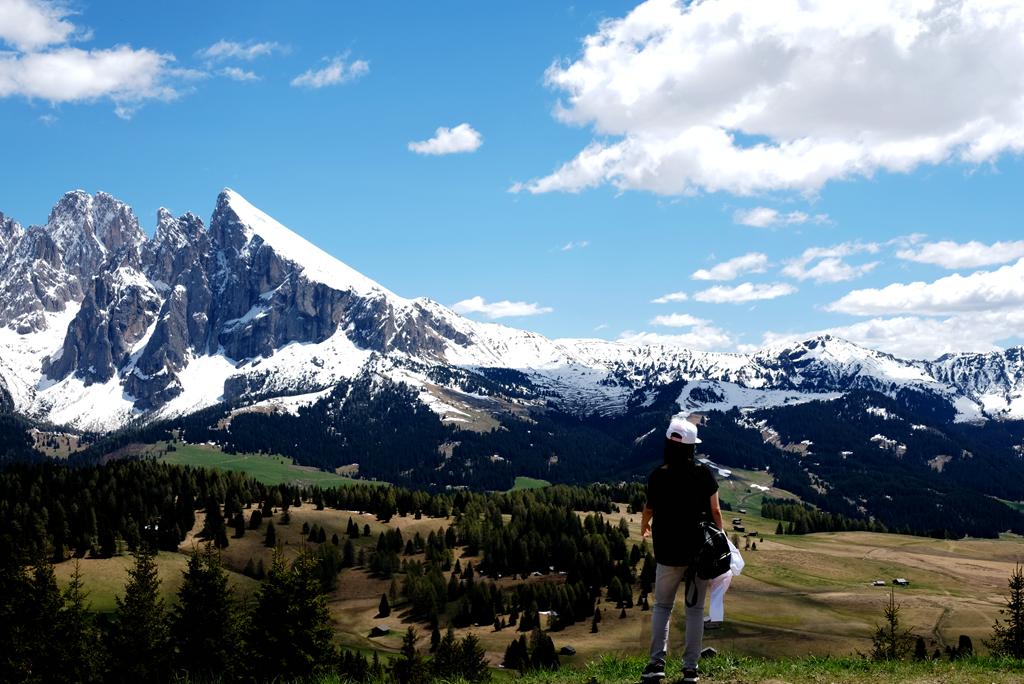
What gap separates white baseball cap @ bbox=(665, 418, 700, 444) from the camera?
40.8 ft

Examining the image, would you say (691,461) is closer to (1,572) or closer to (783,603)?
(1,572)

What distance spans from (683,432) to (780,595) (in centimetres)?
14146

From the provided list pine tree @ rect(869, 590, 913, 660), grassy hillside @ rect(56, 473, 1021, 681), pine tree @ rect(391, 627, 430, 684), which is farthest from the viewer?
grassy hillside @ rect(56, 473, 1021, 681)

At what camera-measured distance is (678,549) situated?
12695 mm

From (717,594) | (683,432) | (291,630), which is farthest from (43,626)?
(683,432)

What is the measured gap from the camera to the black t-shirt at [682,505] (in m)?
12.6

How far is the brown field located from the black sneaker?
205 ft

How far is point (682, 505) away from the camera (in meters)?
12.7

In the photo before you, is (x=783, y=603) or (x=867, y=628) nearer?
(x=867, y=628)

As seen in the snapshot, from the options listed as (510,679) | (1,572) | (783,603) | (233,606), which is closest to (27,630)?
(1,572)

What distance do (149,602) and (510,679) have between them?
170 ft

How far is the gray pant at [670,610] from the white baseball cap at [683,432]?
2461 millimetres

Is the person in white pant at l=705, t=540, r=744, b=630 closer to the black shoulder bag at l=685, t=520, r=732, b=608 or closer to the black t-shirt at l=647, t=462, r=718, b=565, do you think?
the black shoulder bag at l=685, t=520, r=732, b=608

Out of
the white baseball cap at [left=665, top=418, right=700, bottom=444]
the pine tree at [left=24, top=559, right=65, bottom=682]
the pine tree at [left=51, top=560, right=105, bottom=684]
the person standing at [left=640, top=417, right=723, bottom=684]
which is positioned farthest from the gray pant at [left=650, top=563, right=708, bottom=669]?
the pine tree at [left=51, top=560, right=105, bottom=684]
